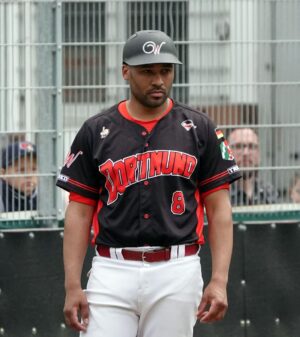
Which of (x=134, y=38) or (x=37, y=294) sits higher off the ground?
(x=134, y=38)

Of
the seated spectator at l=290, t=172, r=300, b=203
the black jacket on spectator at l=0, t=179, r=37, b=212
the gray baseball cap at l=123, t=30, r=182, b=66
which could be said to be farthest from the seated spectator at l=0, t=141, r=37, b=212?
the gray baseball cap at l=123, t=30, r=182, b=66

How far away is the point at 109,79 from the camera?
7957 millimetres

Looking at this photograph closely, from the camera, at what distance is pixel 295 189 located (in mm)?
8242

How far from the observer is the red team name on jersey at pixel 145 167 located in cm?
544

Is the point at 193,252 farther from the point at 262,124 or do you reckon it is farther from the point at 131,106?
the point at 262,124

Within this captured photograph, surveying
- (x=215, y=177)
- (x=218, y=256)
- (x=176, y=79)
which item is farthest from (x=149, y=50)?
(x=176, y=79)

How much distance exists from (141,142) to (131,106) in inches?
9.1

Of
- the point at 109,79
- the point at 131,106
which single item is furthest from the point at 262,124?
the point at 131,106

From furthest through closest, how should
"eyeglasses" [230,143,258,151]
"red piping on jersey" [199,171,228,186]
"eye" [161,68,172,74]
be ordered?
"eyeglasses" [230,143,258,151] < "red piping on jersey" [199,171,228,186] < "eye" [161,68,172,74]

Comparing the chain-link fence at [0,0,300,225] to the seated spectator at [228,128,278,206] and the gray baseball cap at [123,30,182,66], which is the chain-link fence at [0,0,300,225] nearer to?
the seated spectator at [228,128,278,206]

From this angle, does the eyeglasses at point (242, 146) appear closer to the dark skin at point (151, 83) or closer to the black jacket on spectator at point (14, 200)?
the black jacket on spectator at point (14, 200)

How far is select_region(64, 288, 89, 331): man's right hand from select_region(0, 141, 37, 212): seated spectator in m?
2.48

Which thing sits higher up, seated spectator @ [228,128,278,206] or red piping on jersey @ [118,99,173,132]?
red piping on jersey @ [118,99,173,132]

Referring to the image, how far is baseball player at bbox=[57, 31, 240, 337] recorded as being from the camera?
540 cm
